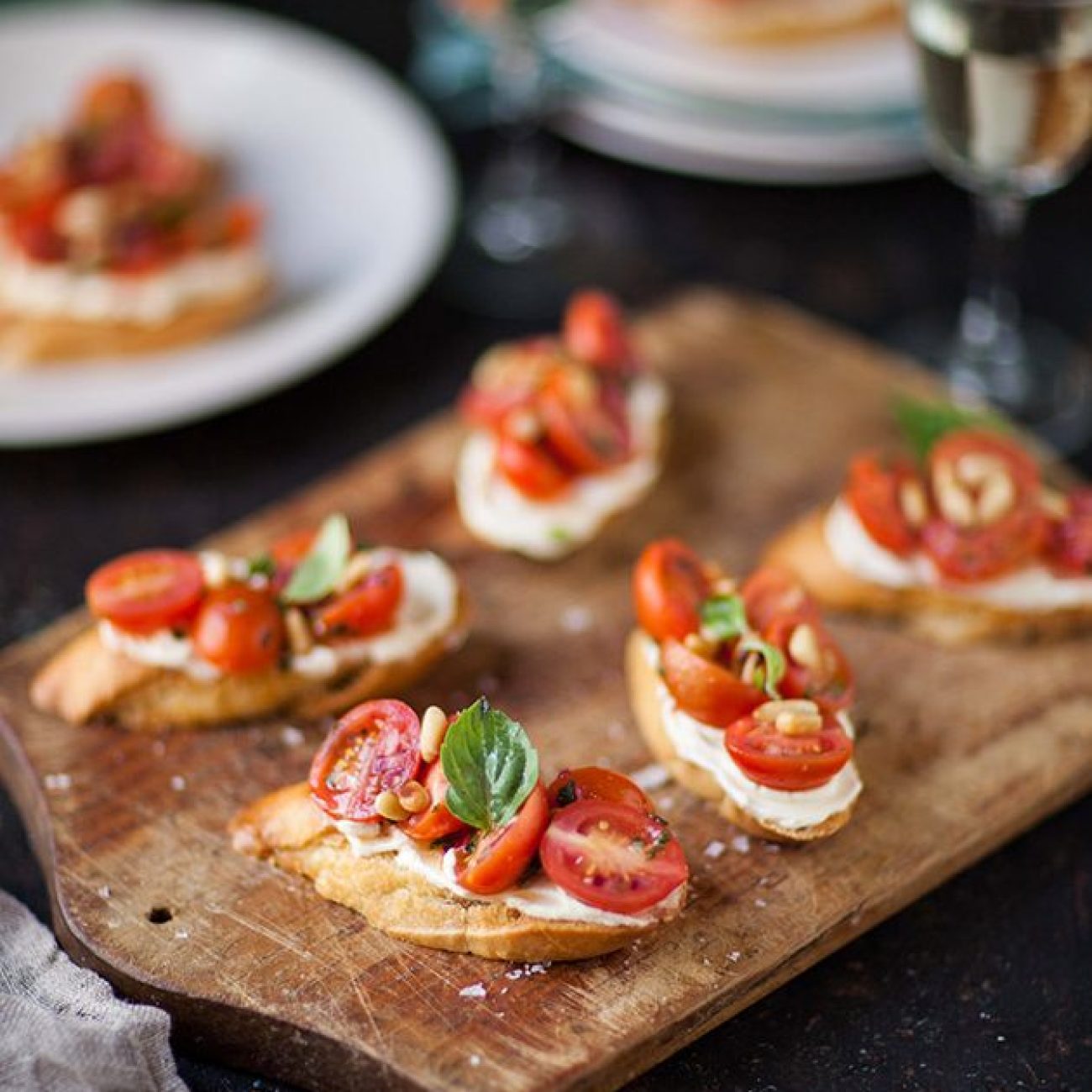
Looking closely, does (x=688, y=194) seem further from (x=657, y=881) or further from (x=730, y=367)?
(x=657, y=881)

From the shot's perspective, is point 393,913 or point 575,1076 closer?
point 575,1076

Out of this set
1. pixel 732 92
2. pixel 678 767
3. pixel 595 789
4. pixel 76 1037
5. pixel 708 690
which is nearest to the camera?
pixel 76 1037

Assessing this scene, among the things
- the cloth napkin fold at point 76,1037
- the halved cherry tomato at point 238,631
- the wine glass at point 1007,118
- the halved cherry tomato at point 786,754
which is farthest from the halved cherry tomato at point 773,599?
the cloth napkin fold at point 76,1037

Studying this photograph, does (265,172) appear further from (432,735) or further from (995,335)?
(432,735)

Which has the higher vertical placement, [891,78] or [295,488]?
[891,78]

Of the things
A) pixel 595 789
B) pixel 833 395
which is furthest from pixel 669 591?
pixel 833 395

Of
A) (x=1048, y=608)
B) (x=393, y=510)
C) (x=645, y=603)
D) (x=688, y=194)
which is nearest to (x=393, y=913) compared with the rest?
(x=645, y=603)

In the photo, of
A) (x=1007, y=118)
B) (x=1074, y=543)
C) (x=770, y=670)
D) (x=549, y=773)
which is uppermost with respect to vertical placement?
(x=1007, y=118)

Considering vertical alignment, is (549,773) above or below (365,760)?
below
